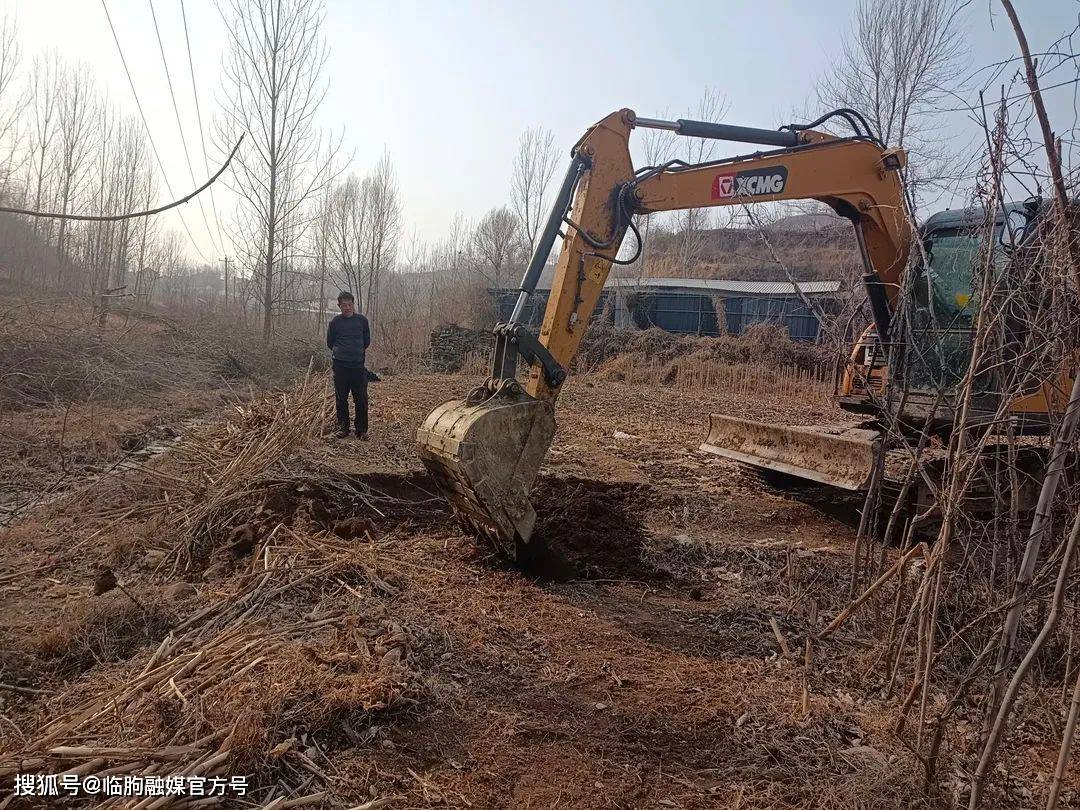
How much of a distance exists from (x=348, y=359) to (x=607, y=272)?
13.4 ft

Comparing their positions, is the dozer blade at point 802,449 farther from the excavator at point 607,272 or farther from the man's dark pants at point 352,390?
the man's dark pants at point 352,390

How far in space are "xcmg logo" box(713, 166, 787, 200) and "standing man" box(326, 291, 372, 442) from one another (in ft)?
14.5

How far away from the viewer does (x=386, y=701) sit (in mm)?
2902

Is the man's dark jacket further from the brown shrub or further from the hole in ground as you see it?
the brown shrub

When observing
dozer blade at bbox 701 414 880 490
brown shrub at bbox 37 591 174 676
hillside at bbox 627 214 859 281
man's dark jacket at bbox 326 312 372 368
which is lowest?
brown shrub at bbox 37 591 174 676

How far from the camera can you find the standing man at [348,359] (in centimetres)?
834

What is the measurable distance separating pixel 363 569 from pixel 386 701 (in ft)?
4.98

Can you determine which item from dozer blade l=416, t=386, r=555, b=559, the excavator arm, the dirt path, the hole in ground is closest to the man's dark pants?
the dirt path

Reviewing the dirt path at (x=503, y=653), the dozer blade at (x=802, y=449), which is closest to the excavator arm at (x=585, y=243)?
the dirt path at (x=503, y=653)

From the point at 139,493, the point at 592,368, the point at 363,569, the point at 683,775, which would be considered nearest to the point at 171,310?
the point at 592,368

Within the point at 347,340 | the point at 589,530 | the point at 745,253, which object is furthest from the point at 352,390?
the point at 745,253

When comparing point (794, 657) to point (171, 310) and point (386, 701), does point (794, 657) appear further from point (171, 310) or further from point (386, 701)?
point (171, 310)

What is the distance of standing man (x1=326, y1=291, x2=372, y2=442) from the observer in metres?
8.34

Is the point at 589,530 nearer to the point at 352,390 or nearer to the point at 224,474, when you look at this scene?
the point at 224,474
